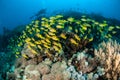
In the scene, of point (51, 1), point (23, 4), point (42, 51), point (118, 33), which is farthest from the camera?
point (51, 1)

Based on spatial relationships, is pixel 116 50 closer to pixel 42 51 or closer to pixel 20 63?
pixel 42 51

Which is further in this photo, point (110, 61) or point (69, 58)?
point (69, 58)

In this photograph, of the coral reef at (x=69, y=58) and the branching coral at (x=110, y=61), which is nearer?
the branching coral at (x=110, y=61)

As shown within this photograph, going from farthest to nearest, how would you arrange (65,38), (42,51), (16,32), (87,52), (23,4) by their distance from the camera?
(23,4)
(16,32)
(42,51)
(65,38)
(87,52)

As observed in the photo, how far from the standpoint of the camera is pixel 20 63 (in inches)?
378

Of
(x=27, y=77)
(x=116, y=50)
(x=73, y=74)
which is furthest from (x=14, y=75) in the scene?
(x=116, y=50)

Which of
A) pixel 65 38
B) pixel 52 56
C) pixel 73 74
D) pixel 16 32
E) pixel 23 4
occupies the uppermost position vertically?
pixel 23 4

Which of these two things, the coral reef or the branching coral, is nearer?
the branching coral

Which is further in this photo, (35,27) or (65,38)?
(35,27)

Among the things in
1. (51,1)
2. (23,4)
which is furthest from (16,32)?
(51,1)

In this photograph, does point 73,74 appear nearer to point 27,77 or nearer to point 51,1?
point 27,77

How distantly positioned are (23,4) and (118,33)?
109 metres

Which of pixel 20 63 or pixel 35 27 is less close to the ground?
pixel 35 27

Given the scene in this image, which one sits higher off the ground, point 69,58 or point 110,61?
point 69,58
